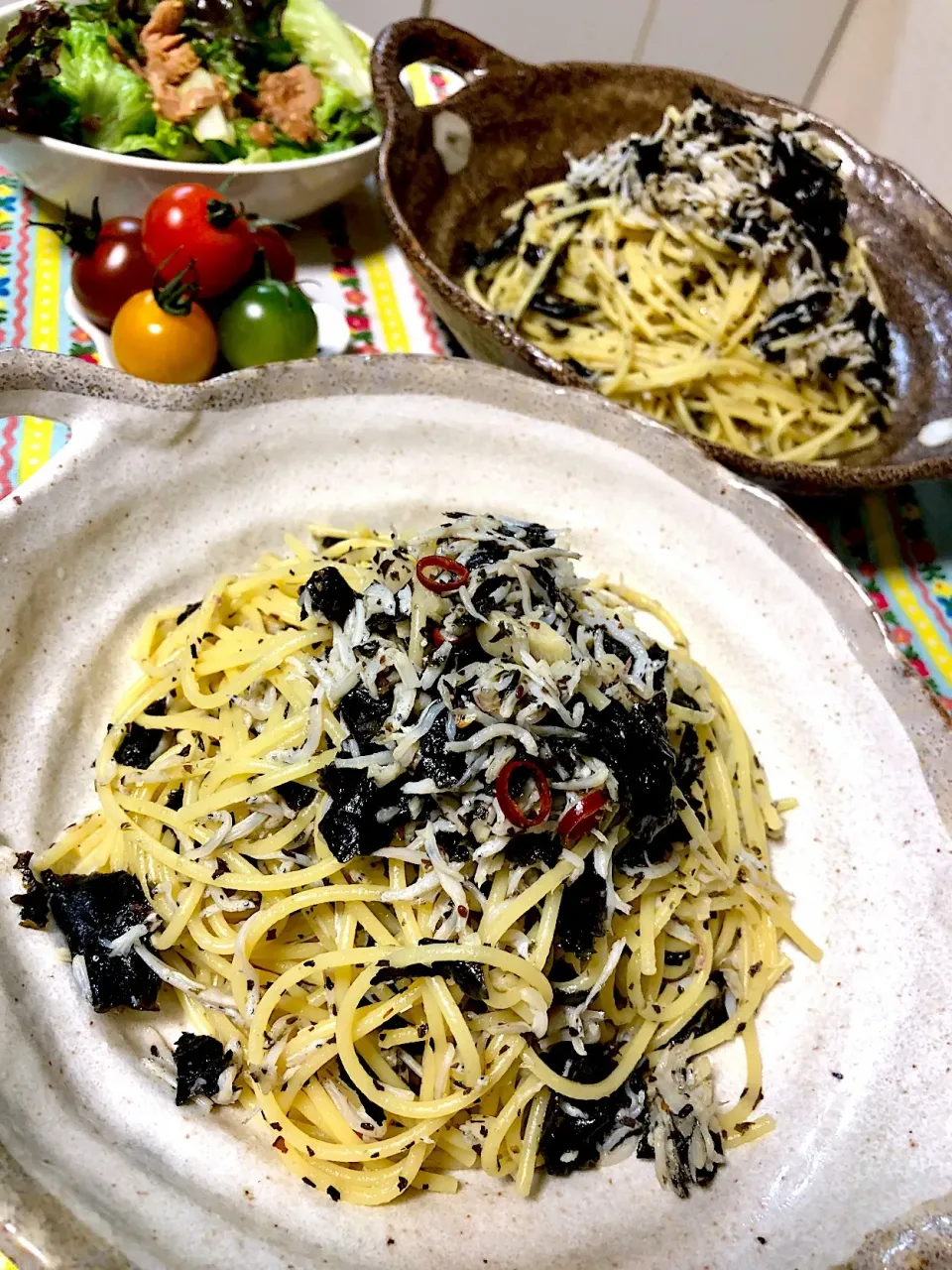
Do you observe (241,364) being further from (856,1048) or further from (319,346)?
(856,1048)

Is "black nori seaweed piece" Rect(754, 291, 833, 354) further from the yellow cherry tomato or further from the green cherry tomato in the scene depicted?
the yellow cherry tomato

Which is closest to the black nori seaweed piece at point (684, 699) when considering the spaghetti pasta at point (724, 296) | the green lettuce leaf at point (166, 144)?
the spaghetti pasta at point (724, 296)

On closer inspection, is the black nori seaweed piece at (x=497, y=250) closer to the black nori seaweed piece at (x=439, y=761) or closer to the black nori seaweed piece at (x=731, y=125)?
the black nori seaweed piece at (x=731, y=125)

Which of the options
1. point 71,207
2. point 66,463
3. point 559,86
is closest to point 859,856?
point 66,463

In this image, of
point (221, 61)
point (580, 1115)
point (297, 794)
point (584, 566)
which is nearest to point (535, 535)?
point (584, 566)

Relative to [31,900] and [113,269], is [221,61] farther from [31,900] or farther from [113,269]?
[31,900]

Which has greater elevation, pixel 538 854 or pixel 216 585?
pixel 538 854
